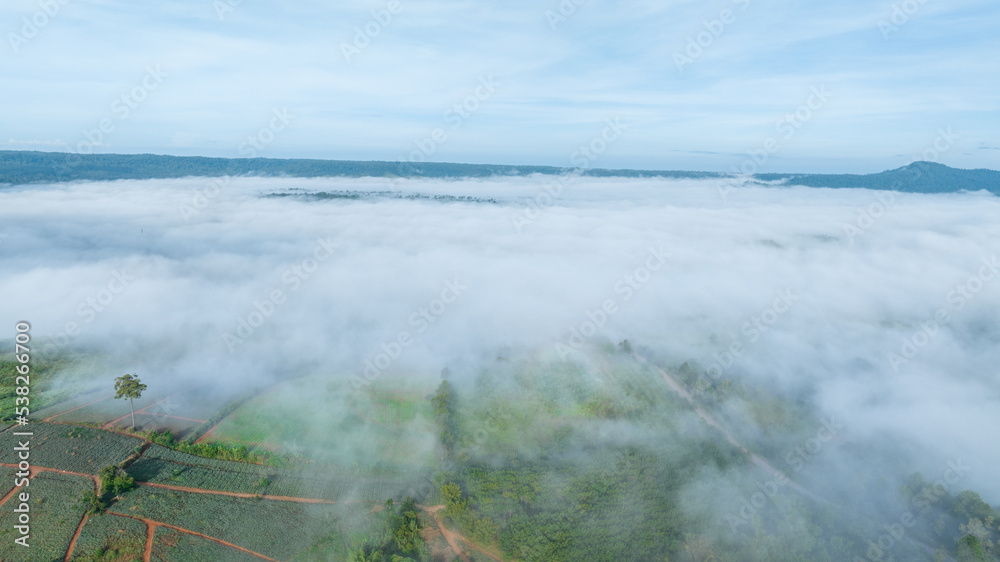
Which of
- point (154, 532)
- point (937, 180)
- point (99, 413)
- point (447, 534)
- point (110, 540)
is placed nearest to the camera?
point (110, 540)

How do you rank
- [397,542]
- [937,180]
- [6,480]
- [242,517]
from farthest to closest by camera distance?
[937,180] → [6,480] → [242,517] → [397,542]

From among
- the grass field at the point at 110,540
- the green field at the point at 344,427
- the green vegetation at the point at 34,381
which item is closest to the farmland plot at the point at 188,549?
the grass field at the point at 110,540

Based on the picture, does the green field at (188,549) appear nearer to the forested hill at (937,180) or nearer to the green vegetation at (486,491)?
the green vegetation at (486,491)

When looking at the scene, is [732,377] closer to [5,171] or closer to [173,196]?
[173,196]

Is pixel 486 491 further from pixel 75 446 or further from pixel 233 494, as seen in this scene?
pixel 75 446

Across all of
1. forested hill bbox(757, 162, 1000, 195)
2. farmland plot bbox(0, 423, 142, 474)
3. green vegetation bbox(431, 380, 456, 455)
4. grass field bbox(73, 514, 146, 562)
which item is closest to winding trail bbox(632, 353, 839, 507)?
green vegetation bbox(431, 380, 456, 455)

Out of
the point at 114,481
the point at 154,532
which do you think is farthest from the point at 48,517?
the point at 154,532

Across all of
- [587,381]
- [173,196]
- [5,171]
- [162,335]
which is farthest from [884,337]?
[5,171]
